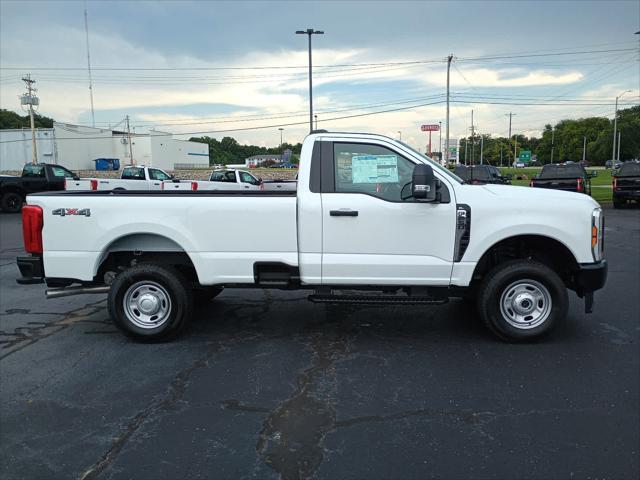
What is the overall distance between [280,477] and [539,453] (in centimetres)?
159

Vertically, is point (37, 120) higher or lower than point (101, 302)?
higher

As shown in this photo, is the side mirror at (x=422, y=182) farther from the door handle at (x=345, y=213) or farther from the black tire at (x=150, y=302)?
the black tire at (x=150, y=302)

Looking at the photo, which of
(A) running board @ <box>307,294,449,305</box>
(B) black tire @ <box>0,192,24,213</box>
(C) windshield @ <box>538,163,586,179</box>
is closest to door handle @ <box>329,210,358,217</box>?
(A) running board @ <box>307,294,449,305</box>

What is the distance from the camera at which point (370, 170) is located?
5.22 metres

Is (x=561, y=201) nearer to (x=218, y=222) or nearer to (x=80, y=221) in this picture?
(x=218, y=222)

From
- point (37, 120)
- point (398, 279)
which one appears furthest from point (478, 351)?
point (37, 120)

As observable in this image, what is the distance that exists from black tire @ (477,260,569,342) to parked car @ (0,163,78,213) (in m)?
21.1

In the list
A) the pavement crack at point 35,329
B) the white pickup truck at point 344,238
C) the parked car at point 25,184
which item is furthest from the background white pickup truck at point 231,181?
the white pickup truck at point 344,238

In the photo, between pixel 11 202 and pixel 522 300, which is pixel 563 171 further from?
pixel 11 202

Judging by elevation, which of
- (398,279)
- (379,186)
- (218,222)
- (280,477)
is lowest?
(280,477)

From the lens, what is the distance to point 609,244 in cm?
1184

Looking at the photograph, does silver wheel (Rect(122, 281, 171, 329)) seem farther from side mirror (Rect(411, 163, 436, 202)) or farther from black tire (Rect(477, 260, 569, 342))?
black tire (Rect(477, 260, 569, 342))

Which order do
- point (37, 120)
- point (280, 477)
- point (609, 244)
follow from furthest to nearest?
point (37, 120) < point (609, 244) < point (280, 477)

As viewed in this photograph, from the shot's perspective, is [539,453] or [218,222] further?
[218,222]
